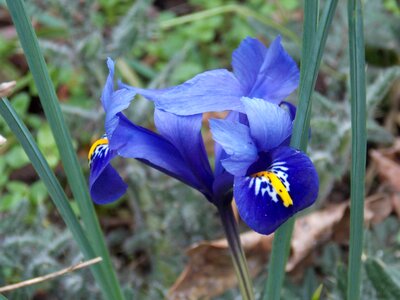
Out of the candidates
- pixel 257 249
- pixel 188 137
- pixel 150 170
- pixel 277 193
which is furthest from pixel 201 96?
pixel 150 170

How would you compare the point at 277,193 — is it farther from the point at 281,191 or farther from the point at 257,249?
the point at 257,249

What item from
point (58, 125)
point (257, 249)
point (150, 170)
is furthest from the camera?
point (150, 170)

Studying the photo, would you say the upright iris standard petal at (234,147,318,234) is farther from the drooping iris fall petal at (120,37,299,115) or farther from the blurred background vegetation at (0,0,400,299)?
the blurred background vegetation at (0,0,400,299)

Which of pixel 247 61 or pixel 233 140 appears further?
pixel 247 61

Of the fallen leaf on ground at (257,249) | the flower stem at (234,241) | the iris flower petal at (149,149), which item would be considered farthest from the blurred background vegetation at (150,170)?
the iris flower petal at (149,149)

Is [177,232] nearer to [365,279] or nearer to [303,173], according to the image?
[365,279]

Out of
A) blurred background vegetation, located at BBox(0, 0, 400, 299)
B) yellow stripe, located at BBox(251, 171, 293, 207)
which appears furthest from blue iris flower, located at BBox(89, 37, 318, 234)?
blurred background vegetation, located at BBox(0, 0, 400, 299)
